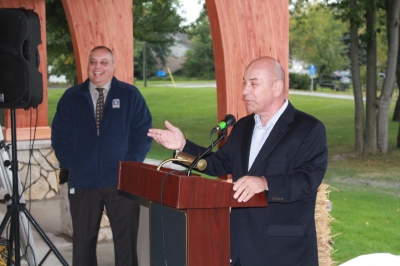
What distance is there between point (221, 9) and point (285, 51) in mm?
602

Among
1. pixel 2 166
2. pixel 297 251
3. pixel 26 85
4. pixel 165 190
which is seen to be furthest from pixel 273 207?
pixel 2 166

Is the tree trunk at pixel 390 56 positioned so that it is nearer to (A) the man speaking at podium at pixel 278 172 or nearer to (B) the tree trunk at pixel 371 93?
(B) the tree trunk at pixel 371 93

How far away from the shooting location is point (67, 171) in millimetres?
→ 6156

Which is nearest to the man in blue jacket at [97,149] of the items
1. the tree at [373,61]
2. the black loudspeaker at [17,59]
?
the black loudspeaker at [17,59]

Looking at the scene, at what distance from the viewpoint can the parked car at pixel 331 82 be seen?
51219 millimetres

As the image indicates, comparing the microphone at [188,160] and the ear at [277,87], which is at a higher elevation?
the ear at [277,87]

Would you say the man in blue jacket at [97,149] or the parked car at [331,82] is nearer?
the man in blue jacket at [97,149]

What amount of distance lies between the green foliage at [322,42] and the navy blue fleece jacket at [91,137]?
44943 mm

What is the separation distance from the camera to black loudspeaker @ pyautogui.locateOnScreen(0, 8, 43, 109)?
224 inches

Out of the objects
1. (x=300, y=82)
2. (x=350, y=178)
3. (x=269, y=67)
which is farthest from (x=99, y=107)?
(x=300, y=82)

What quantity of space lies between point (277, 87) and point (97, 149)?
2222 millimetres

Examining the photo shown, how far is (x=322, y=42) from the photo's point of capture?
52.8 meters

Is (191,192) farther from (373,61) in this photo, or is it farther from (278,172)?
(373,61)

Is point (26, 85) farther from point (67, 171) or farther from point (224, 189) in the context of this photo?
point (224, 189)
